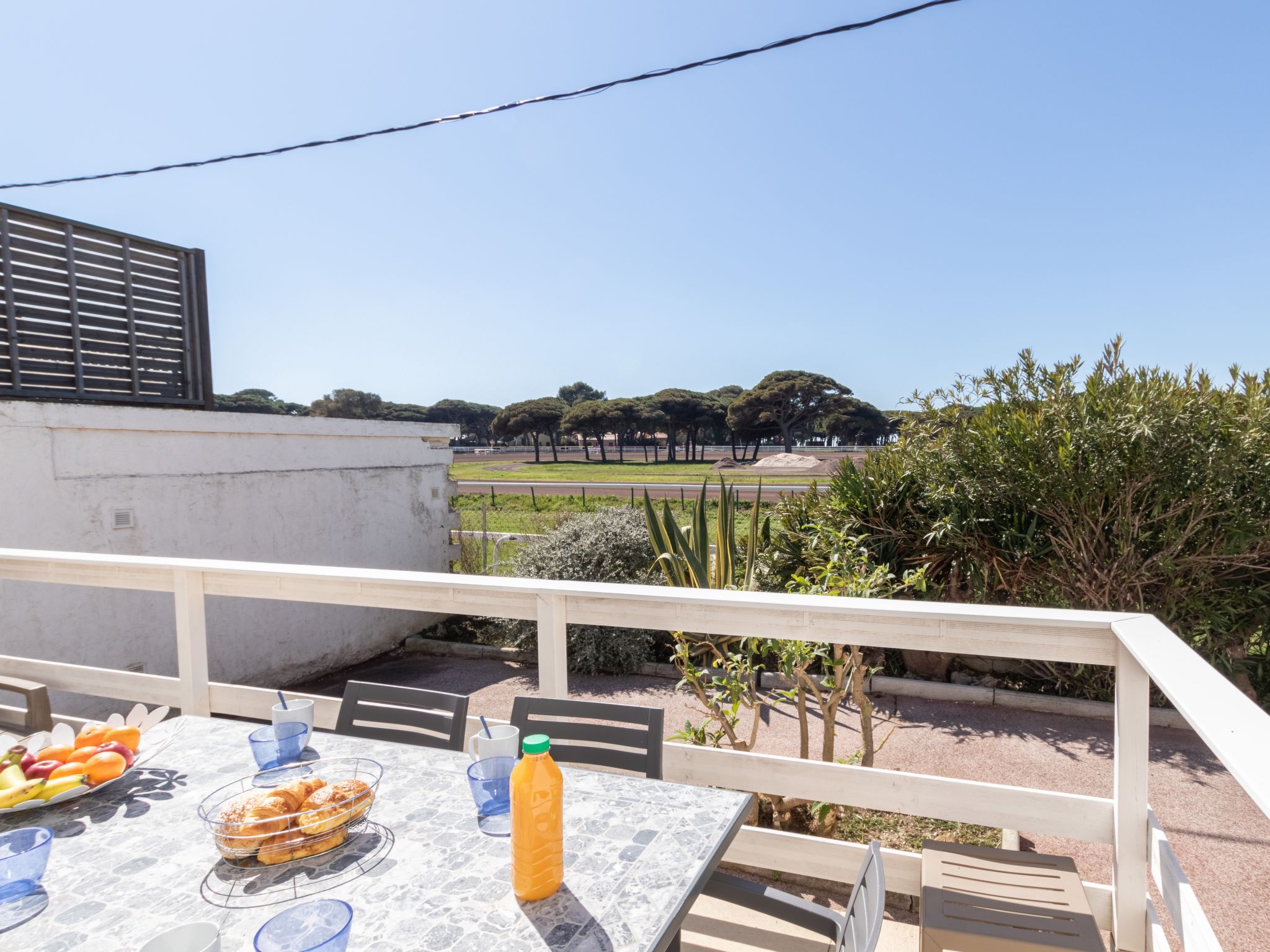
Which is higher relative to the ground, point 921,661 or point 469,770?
point 469,770

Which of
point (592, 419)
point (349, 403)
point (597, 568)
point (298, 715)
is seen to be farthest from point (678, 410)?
point (298, 715)

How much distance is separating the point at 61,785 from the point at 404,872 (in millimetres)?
774

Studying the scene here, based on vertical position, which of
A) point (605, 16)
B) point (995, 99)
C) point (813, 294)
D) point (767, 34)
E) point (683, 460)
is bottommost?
point (683, 460)

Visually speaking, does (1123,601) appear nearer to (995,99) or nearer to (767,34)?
(767,34)

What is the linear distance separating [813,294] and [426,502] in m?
40.3

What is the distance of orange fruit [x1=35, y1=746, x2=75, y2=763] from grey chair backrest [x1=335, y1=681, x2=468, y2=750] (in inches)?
22.1

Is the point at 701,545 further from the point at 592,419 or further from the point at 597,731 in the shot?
the point at 592,419

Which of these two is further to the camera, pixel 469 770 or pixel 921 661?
pixel 921 661

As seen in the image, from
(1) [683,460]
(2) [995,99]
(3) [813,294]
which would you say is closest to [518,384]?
(1) [683,460]

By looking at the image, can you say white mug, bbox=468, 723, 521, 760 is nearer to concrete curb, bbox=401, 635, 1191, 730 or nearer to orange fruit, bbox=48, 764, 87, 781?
orange fruit, bbox=48, 764, 87, 781

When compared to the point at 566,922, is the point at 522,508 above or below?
below

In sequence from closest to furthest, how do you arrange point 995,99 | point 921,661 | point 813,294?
point 921,661, point 995,99, point 813,294

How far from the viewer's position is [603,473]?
47.2 m

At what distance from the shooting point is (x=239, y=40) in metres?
6.52
